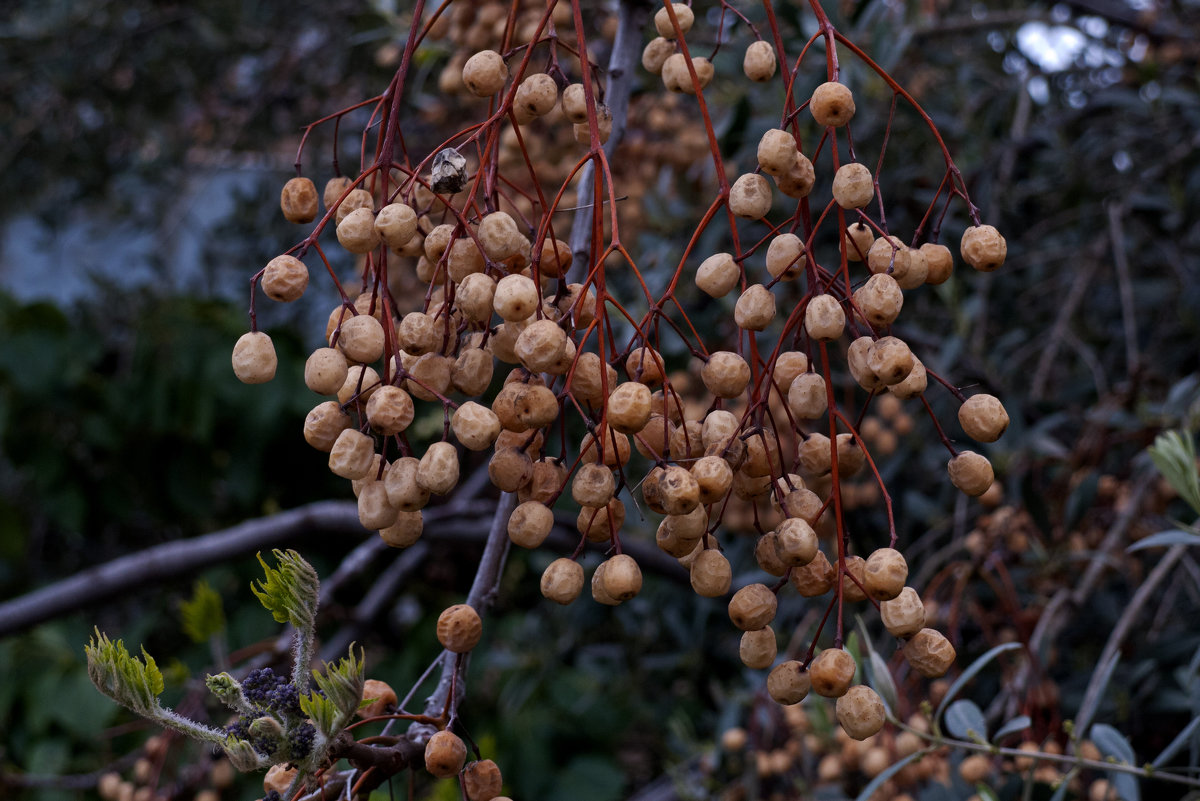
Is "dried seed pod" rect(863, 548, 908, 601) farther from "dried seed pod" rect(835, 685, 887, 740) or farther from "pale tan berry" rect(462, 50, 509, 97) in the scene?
"pale tan berry" rect(462, 50, 509, 97)

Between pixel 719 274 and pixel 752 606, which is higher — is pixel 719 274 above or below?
above

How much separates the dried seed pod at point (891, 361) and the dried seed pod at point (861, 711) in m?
0.20

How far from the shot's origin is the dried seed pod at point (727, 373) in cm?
63

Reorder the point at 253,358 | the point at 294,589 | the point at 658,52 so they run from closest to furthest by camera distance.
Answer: the point at 294,589
the point at 253,358
the point at 658,52

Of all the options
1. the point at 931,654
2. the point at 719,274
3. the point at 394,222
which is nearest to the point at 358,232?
the point at 394,222

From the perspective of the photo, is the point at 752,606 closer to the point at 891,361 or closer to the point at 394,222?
the point at 891,361

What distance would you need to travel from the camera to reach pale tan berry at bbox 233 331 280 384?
656mm

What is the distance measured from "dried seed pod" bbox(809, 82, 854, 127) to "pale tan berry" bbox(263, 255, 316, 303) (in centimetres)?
34

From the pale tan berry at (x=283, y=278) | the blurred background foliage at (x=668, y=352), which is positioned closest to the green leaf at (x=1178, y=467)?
the blurred background foliage at (x=668, y=352)

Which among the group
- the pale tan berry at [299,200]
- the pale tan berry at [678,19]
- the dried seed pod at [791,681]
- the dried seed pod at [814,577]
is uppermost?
the pale tan berry at [678,19]

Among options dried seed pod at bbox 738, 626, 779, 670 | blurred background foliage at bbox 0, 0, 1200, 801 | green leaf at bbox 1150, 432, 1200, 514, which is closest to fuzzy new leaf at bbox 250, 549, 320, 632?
dried seed pod at bbox 738, 626, 779, 670

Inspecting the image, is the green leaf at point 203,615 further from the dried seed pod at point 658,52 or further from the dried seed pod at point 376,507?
the dried seed pod at point 658,52

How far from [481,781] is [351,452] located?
0.22 meters

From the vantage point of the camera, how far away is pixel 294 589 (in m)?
0.55
